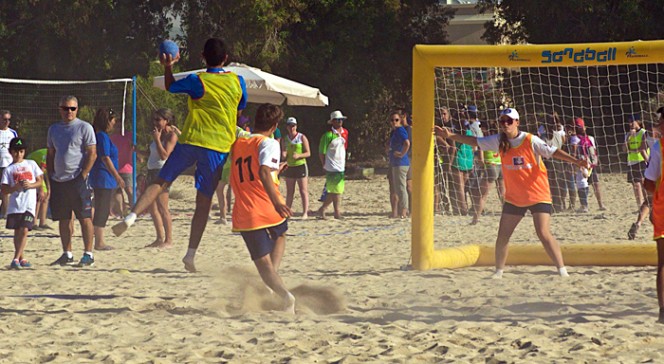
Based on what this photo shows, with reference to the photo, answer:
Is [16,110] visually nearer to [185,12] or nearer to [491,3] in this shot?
[185,12]

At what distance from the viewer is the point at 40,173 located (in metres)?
9.67

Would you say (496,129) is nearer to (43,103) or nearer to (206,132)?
(206,132)

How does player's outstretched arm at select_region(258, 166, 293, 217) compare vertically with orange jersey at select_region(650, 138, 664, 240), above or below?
above

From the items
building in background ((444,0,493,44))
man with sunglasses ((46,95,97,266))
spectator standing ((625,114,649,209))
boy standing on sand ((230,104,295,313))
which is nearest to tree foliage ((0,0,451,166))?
spectator standing ((625,114,649,209))

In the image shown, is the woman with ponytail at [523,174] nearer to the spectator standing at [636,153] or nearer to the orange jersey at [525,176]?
the orange jersey at [525,176]

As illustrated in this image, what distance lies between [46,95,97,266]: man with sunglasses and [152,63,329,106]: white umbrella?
6.00 m

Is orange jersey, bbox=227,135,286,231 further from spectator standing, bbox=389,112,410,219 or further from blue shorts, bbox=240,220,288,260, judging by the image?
spectator standing, bbox=389,112,410,219

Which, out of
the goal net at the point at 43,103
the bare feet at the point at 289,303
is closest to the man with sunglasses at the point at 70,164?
the bare feet at the point at 289,303

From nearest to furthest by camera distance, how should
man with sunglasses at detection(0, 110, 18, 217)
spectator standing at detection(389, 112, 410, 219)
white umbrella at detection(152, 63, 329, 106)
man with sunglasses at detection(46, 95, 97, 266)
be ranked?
man with sunglasses at detection(46, 95, 97, 266) → man with sunglasses at detection(0, 110, 18, 217) → spectator standing at detection(389, 112, 410, 219) → white umbrella at detection(152, 63, 329, 106)

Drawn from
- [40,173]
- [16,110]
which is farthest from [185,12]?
[40,173]

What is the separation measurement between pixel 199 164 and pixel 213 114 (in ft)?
1.19

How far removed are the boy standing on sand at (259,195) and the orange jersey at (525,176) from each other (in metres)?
2.53

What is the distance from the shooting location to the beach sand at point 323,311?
5.57 metres

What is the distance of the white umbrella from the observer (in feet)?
52.1
